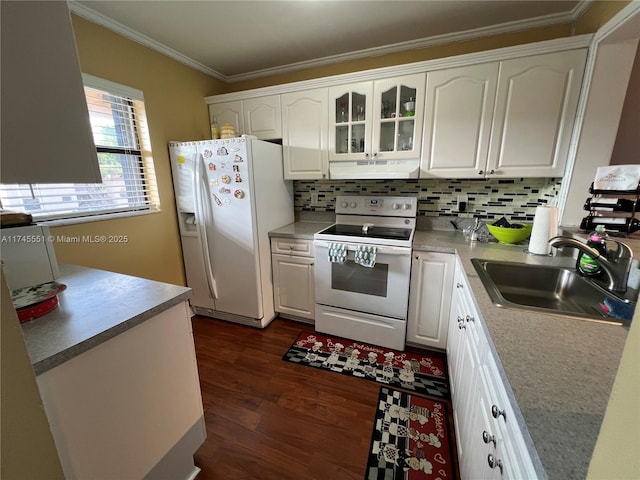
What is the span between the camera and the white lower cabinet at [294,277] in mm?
2299

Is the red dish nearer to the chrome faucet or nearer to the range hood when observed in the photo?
the range hood

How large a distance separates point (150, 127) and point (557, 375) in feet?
8.95

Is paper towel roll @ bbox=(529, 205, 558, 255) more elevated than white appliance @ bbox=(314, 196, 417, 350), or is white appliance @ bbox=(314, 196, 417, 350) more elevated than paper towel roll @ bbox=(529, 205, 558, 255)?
paper towel roll @ bbox=(529, 205, 558, 255)

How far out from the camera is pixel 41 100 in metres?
0.45

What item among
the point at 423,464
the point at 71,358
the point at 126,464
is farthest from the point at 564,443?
the point at 126,464

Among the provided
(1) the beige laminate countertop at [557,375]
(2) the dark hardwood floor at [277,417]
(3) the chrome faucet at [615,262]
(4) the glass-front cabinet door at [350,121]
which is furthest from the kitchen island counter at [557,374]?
(4) the glass-front cabinet door at [350,121]

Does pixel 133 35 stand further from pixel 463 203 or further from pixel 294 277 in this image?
pixel 463 203

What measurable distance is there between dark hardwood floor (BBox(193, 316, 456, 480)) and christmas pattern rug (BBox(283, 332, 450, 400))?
0.26ft

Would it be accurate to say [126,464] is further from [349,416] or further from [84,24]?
[84,24]

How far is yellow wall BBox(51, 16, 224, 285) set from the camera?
178cm

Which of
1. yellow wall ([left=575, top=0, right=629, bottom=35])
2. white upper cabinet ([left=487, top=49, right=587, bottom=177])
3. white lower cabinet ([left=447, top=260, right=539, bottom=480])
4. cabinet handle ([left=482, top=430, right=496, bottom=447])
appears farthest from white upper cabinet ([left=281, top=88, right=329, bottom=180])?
cabinet handle ([left=482, top=430, right=496, bottom=447])

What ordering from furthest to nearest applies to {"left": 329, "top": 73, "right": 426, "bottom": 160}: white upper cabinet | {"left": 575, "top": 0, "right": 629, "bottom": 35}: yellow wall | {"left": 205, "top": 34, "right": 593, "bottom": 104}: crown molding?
{"left": 329, "top": 73, "right": 426, "bottom": 160}: white upper cabinet → {"left": 205, "top": 34, "right": 593, "bottom": 104}: crown molding → {"left": 575, "top": 0, "right": 629, "bottom": 35}: yellow wall

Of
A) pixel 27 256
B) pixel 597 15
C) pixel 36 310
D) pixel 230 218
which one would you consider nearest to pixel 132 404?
pixel 36 310

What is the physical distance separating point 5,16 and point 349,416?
189 cm
